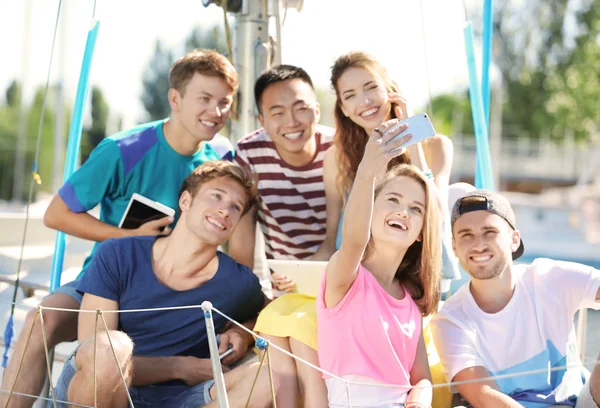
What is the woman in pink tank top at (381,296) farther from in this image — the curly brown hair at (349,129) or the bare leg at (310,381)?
the curly brown hair at (349,129)

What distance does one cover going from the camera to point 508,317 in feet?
6.41

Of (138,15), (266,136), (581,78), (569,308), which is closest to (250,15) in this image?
(266,136)

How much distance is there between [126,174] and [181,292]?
571mm

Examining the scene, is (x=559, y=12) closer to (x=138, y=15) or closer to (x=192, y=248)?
(x=138, y=15)

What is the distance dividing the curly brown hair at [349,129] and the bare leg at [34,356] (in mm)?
843

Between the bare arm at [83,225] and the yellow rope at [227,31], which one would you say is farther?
the yellow rope at [227,31]

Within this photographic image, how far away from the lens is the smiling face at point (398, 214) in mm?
1858

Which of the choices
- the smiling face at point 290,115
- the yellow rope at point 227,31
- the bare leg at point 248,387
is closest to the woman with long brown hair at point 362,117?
the smiling face at point 290,115

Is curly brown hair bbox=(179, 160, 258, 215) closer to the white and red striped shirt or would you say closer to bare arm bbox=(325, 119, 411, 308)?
the white and red striped shirt

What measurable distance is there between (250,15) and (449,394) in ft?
4.93

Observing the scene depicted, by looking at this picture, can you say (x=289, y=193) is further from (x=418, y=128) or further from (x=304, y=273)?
(x=418, y=128)

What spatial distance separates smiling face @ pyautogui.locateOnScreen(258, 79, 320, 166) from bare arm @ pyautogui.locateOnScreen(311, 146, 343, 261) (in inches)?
3.7

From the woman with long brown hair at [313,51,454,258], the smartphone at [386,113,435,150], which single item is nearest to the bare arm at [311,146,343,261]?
the woman with long brown hair at [313,51,454,258]

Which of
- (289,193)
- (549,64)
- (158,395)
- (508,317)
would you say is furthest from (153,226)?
(549,64)
